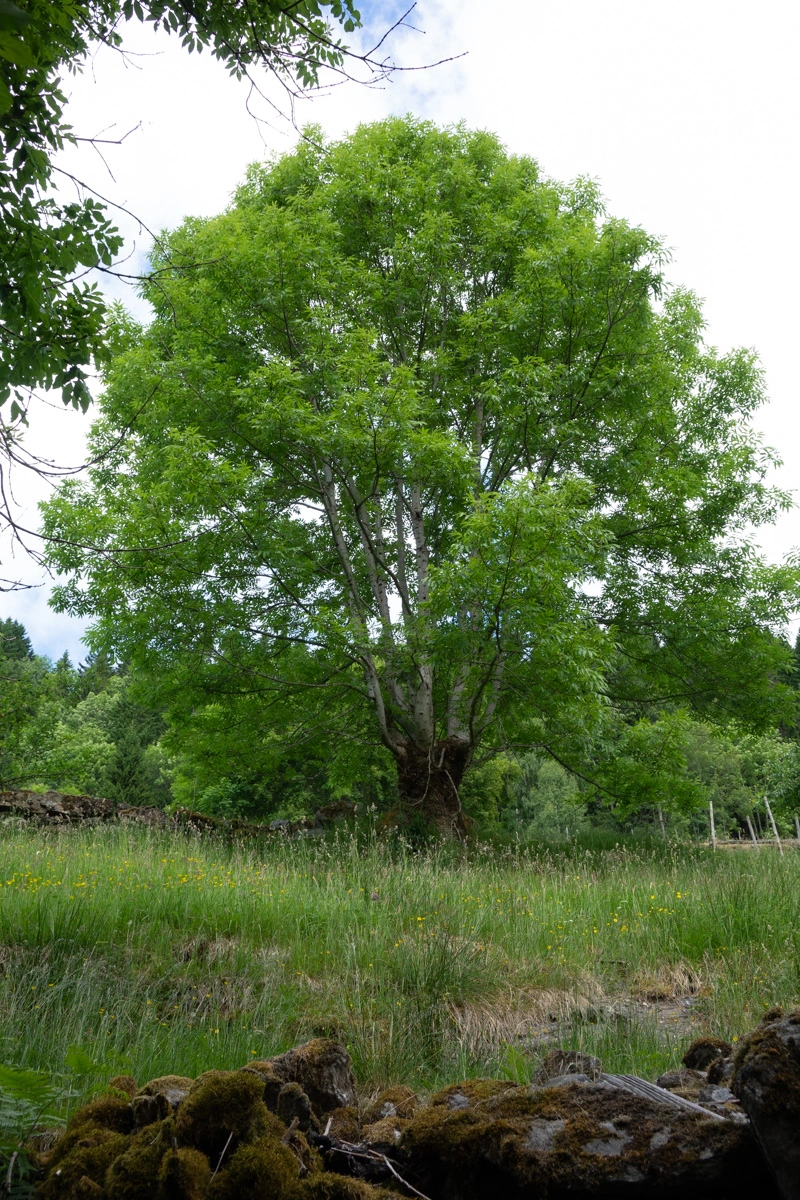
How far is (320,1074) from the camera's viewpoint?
241cm

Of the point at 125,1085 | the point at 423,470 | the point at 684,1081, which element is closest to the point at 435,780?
the point at 423,470

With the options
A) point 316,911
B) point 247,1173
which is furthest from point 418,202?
point 247,1173

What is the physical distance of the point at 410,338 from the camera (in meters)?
12.5

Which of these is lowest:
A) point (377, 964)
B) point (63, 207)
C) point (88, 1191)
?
point (377, 964)

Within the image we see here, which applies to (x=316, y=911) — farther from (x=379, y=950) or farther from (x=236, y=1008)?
(x=236, y=1008)

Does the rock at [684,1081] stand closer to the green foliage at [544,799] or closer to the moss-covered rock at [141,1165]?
the moss-covered rock at [141,1165]

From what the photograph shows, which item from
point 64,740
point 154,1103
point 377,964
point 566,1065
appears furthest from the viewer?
point 64,740

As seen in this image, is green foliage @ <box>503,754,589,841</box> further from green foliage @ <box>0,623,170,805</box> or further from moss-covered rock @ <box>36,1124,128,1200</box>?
moss-covered rock @ <box>36,1124,128,1200</box>

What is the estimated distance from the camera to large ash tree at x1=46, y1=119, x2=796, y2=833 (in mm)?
9422

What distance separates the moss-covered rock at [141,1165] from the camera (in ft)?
5.83

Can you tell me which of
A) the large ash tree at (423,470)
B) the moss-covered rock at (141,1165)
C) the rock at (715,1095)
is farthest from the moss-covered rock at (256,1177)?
the large ash tree at (423,470)

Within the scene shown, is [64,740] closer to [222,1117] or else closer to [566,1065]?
[566,1065]

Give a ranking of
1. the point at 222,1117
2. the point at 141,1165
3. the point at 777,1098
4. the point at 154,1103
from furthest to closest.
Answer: the point at 154,1103, the point at 222,1117, the point at 141,1165, the point at 777,1098

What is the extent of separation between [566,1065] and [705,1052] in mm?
554
